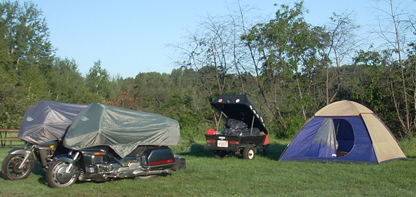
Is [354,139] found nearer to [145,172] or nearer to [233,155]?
[233,155]

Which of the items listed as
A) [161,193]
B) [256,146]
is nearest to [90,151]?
[161,193]

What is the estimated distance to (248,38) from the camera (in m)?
20.2

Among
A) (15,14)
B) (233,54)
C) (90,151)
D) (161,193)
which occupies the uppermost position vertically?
(15,14)

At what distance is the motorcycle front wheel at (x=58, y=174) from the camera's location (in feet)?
28.2

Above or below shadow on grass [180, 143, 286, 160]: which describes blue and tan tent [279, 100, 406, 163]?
above

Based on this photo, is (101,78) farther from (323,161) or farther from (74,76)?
(323,161)

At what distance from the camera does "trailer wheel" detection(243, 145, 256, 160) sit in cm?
1330

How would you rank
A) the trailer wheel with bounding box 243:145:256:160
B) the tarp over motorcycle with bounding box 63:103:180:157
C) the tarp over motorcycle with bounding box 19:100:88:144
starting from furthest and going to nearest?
the trailer wheel with bounding box 243:145:256:160 → the tarp over motorcycle with bounding box 19:100:88:144 → the tarp over motorcycle with bounding box 63:103:180:157

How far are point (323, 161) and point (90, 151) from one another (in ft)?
21.9

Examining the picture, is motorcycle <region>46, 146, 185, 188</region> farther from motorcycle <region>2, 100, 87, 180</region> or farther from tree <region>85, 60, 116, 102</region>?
tree <region>85, 60, 116, 102</region>

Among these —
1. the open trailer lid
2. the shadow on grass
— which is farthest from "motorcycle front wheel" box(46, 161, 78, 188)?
the shadow on grass

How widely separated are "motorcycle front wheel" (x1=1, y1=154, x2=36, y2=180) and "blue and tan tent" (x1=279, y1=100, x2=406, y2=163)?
704cm

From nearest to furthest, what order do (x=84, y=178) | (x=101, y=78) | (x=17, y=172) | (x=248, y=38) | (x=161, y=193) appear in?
(x=161, y=193) → (x=84, y=178) → (x=17, y=172) → (x=248, y=38) → (x=101, y=78)

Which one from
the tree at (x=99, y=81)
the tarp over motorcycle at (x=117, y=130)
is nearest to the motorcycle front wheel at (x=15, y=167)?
the tarp over motorcycle at (x=117, y=130)
